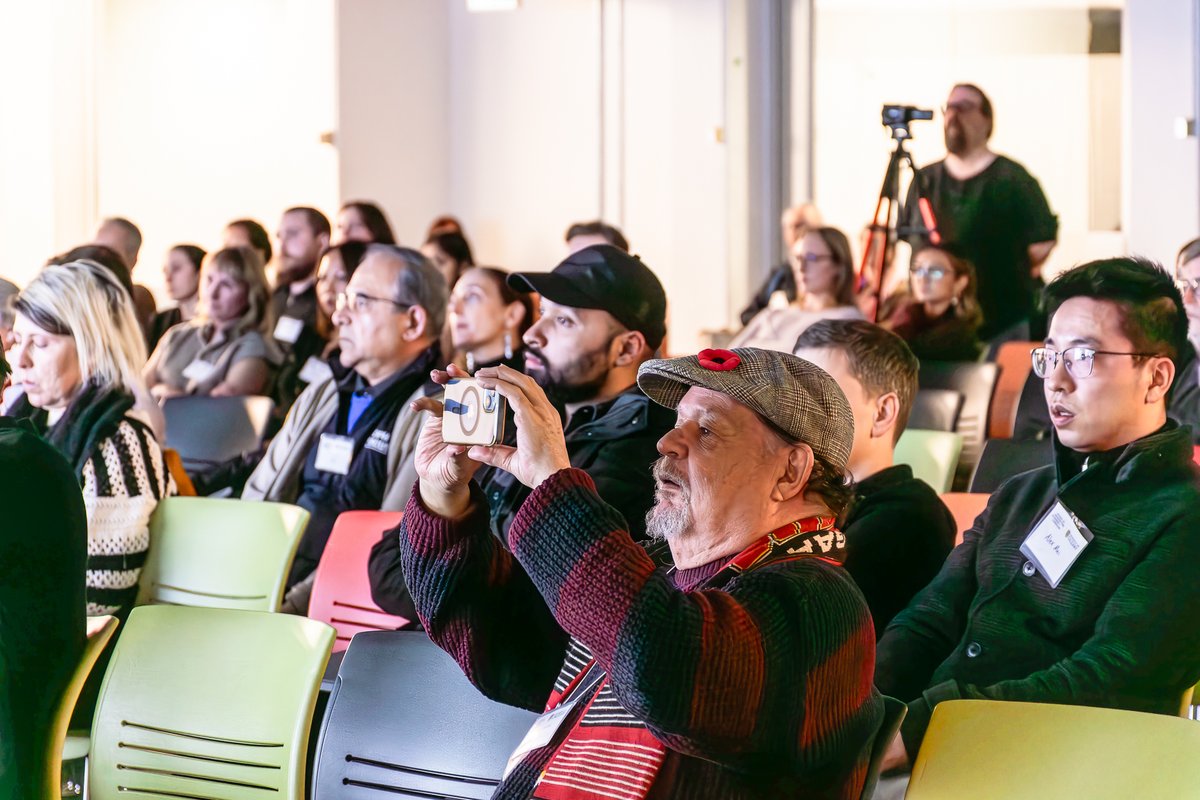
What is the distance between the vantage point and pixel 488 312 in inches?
182

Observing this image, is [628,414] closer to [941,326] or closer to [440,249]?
[941,326]

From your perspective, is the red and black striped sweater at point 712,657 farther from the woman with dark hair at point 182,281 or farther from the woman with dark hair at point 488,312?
the woman with dark hair at point 182,281

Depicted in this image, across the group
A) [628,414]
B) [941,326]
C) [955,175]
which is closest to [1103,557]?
[628,414]

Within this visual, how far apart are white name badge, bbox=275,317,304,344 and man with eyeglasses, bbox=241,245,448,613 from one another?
70.2 inches

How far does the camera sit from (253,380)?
554 cm

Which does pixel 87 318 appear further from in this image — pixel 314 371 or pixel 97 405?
pixel 314 371

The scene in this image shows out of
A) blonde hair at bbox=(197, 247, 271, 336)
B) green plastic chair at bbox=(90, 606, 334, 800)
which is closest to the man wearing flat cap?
green plastic chair at bbox=(90, 606, 334, 800)

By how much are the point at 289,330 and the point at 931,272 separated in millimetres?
2609

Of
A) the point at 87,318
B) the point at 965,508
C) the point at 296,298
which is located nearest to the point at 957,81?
the point at 296,298

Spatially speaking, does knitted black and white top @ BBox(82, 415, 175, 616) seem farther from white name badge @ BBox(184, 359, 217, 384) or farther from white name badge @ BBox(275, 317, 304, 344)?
white name badge @ BBox(275, 317, 304, 344)

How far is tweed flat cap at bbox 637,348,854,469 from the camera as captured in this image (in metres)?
1.68

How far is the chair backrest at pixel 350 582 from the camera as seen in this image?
9.61 feet

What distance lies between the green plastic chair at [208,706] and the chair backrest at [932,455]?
1919 millimetres

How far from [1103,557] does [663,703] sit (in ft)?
3.48
